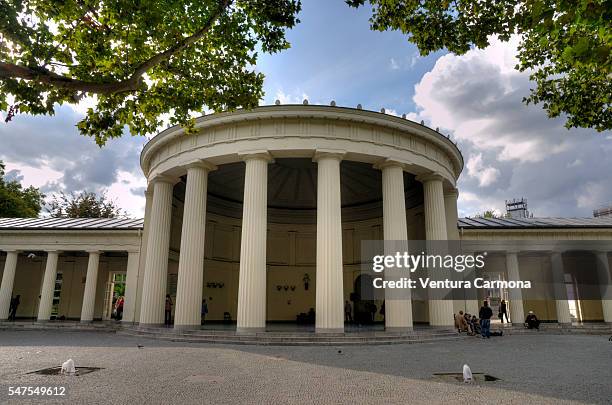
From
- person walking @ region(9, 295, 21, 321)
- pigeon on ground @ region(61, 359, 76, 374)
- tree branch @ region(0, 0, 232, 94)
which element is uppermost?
tree branch @ region(0, 0, 232, 94)

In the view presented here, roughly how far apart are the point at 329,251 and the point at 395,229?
3.59 m

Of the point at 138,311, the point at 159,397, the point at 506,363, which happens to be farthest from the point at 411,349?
the point at 138,311

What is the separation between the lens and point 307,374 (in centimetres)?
859

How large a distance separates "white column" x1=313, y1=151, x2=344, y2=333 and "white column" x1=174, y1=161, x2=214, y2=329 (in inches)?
222

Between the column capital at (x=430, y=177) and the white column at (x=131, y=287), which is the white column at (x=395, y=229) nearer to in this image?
the column capital at (x=430, y=177)

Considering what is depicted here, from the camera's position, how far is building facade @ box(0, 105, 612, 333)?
17000mm

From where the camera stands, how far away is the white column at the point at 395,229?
1688 cm

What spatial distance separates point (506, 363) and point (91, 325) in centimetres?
2172

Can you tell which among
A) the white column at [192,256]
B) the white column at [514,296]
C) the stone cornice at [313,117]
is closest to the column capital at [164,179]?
the stone cornice at [313,117]

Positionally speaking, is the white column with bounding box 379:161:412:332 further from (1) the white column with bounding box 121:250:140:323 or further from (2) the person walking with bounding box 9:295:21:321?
(2) the person walking with bounding box 9:295:21:321

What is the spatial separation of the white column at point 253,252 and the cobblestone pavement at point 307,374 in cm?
246

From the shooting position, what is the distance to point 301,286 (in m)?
29.9

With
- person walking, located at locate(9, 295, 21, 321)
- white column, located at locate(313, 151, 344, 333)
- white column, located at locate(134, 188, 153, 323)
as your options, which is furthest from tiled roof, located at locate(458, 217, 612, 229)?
person walking, located at locate(9, 295, 21, 321)

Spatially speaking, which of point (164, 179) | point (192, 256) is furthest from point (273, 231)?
point (192, 256)
